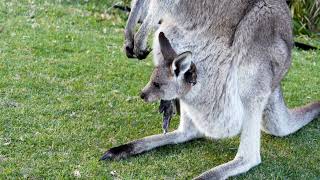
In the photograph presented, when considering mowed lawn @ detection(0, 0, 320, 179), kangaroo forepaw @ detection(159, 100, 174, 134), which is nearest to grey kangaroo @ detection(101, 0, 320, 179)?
kangaroo forepaw @ detection(159, 100, 174, 134)

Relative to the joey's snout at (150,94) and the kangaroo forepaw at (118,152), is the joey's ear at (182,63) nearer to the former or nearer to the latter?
the joey's snout at (150,94)

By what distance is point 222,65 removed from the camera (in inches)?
171

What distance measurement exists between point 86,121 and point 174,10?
1129mm

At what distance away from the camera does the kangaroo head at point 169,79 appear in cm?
424

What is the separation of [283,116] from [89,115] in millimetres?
1518

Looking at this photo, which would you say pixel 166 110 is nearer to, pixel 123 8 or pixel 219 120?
pixel 219 120

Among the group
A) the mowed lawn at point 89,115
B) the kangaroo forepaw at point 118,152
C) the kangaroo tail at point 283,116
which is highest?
the kangaroo tail at point 283,116

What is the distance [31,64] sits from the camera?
5988mm

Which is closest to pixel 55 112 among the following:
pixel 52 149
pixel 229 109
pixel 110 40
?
pixel 52 149

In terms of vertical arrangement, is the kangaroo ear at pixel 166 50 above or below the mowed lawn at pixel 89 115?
above

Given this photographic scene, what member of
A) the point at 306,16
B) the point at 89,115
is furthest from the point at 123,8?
the point at 89,115

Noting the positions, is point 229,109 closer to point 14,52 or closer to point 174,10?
point 174,10

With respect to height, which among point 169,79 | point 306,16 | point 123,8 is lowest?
point 123,8

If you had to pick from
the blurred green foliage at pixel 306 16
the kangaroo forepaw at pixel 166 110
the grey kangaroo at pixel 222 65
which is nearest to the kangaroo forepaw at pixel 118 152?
the grey kangaroo at pixel 222 65
